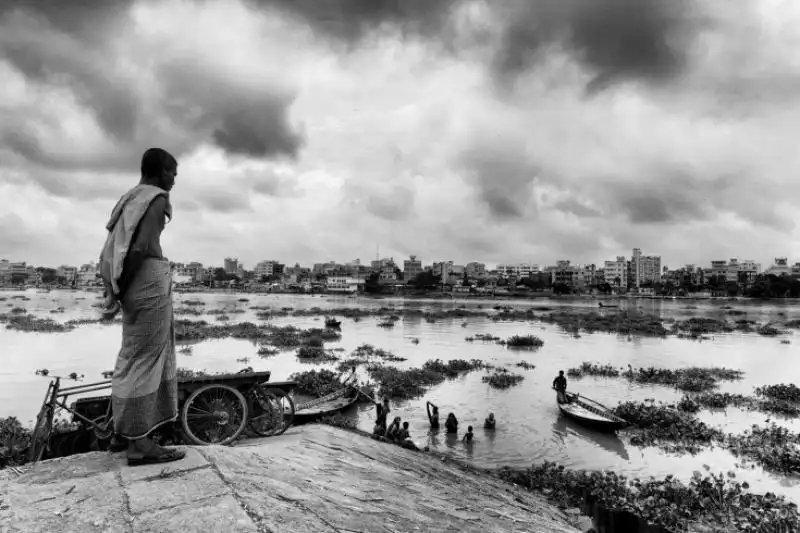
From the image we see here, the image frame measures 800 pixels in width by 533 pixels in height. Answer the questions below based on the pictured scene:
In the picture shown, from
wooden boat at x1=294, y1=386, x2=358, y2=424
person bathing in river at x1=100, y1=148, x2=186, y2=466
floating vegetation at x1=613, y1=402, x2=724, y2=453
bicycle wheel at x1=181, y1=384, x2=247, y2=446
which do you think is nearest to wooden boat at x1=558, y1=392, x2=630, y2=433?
floating vegetation at x1=613, y1=402, x2=724, y2=453

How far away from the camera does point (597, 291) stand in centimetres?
16888

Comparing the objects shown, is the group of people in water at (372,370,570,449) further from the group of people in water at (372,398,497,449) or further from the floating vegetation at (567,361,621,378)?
the floating vegetation at (567,361,621,378)

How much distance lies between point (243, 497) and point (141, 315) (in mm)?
1936

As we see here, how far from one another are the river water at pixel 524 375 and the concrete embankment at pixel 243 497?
24.5 feet

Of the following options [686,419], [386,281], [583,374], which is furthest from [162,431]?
[386,281]

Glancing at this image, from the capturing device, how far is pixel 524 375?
25.0 metres

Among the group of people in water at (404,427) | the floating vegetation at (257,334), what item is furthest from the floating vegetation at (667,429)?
the floating vegetation at (257,334)

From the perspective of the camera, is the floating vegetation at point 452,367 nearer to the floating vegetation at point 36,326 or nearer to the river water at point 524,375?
the river water at point 524,375

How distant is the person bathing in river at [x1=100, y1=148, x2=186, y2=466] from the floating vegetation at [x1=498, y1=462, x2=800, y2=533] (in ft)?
21.6

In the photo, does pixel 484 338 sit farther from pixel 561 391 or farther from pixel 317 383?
pixel 317 383

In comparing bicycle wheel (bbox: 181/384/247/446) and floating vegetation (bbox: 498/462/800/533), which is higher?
bicycle wheel (bbox: 181/384/247/446)

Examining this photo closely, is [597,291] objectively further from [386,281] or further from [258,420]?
[258,420]

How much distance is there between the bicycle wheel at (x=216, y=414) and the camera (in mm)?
5664

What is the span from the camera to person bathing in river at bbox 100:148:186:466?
4184 mm
